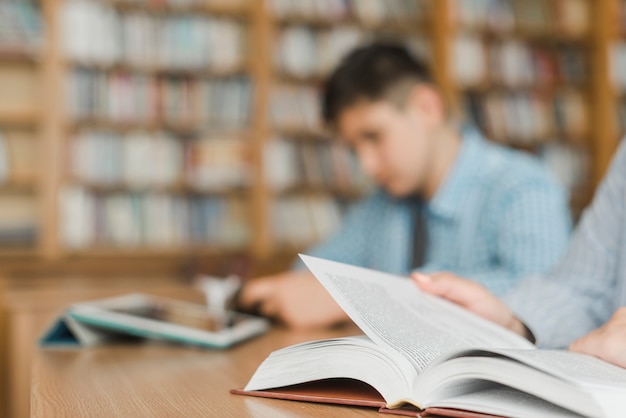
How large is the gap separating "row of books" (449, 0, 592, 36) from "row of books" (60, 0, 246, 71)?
117 centimetres

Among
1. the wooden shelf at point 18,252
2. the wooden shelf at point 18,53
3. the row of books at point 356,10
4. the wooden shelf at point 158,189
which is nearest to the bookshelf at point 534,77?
the row of books at point 356,10

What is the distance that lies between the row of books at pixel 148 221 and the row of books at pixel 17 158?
0.70ft

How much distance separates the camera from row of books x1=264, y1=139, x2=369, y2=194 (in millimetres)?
3684

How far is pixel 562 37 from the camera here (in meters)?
4.11

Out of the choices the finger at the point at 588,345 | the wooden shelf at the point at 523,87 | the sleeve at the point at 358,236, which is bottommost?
the sleeve at the point at 358,236

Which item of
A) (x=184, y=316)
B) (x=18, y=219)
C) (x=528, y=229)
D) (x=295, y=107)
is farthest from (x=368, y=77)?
(x=18, y=219)

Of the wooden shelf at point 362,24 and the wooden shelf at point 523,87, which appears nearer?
the wooden shelf at point 362,24

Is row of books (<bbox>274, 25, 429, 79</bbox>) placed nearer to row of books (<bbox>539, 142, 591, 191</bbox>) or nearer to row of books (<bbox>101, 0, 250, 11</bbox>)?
row of books (<bbox>101, 0, 250, 11</bbox>)

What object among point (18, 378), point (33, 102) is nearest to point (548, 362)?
point (18, 378)

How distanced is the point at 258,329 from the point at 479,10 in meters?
3.19

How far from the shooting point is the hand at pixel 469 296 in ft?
3.04

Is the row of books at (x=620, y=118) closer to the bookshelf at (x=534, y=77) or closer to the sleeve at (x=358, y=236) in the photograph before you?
the bookshelf at (x=534, y=77)

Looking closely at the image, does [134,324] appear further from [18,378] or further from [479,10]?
[479,10]

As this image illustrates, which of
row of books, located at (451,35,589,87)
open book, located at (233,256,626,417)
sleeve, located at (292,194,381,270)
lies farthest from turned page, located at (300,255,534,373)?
row of books, located at (451,35,589,87)
